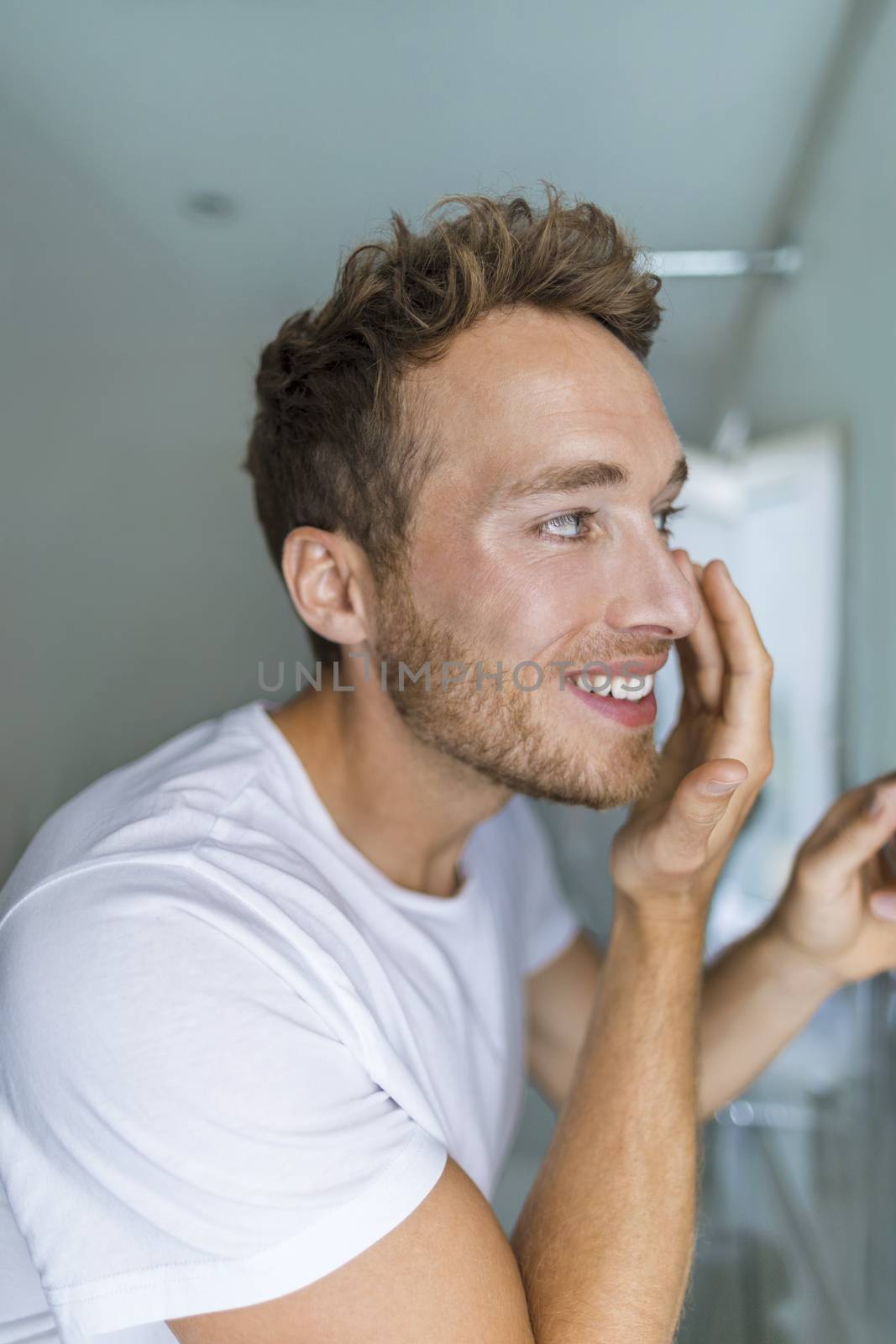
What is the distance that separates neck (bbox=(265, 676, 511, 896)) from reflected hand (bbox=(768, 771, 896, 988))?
291 millimetres

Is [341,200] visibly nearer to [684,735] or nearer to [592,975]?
[684,735]

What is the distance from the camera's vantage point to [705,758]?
932 millimetres

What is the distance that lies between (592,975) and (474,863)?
25 cm

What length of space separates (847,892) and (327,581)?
1.82 feet

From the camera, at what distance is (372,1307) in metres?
0.61

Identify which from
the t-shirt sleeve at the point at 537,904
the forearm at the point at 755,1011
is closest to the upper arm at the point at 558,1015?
the t-shirt sleeve at the point at 537,904

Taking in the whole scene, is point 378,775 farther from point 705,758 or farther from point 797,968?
point 797,968

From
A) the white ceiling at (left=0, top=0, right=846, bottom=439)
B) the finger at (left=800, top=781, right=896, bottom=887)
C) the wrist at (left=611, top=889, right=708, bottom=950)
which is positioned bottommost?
the wrist at (left=611, top=889, right=708, bottom=950)

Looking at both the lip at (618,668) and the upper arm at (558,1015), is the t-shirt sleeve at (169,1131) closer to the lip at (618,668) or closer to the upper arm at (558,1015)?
the lip at (618,668)

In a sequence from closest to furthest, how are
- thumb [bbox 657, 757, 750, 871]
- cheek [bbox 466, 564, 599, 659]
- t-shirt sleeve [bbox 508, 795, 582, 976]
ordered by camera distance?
thumb [bbox 657, 757, 750, 871] < cheek [bbox 466, 564, 599, 659] < t-shirt sleeve [bbox 508, 795, 582, 976]

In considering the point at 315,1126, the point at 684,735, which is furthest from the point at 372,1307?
the point at 684,735

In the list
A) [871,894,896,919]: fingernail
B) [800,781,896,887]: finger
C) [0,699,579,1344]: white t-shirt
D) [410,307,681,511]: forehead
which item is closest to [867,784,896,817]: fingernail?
[800,781,896,887]: finger

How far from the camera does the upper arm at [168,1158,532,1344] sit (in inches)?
23.9

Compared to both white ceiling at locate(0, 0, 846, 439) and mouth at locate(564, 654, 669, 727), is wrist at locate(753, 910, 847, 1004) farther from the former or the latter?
white ceiling at locate(0, 0, 846, 439)
